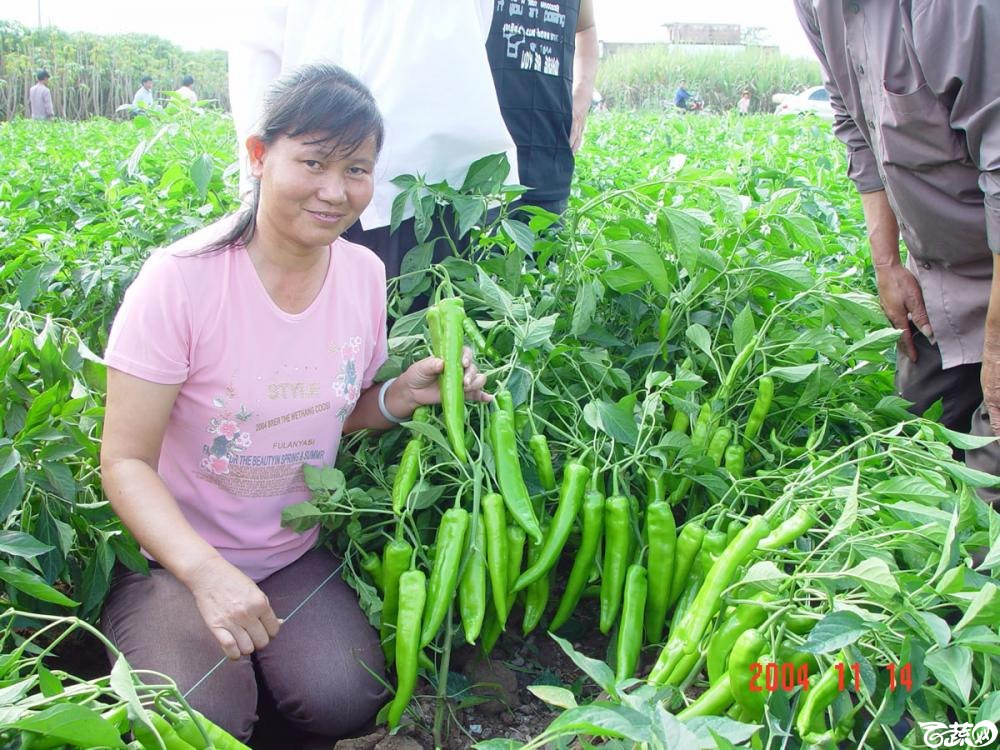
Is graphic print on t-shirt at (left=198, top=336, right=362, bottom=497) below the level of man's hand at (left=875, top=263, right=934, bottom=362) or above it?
below

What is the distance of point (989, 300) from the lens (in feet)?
6.07

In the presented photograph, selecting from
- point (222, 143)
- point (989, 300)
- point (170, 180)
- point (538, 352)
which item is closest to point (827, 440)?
point (989, 300)

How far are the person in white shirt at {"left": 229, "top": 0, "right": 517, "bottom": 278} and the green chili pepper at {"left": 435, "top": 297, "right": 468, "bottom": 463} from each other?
448mm

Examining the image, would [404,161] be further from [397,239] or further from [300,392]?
[300,392]

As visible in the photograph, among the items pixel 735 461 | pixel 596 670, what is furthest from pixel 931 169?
pixel 596 670

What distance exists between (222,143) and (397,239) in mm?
3578

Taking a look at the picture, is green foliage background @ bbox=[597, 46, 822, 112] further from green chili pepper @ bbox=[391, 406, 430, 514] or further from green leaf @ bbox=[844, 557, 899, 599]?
green leaf @ bbox=[844, 557, 899, 599]

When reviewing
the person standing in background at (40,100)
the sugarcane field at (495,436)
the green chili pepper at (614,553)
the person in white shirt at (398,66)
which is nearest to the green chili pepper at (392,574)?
the sugarcane field at (495,436)

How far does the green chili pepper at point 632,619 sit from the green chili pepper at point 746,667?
0.41 m

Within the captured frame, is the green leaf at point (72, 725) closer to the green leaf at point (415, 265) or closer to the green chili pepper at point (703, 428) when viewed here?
the green chili pepper at point (703, 428)

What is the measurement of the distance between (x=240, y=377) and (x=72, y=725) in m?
0.80

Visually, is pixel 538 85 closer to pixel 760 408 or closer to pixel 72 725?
pixel 760 408

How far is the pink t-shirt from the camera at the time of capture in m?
1.57

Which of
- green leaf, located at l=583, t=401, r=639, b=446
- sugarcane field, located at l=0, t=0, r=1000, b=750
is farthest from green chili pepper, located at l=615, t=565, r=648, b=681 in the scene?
green leaf, located at l=583, t=401, r=639, b=446
